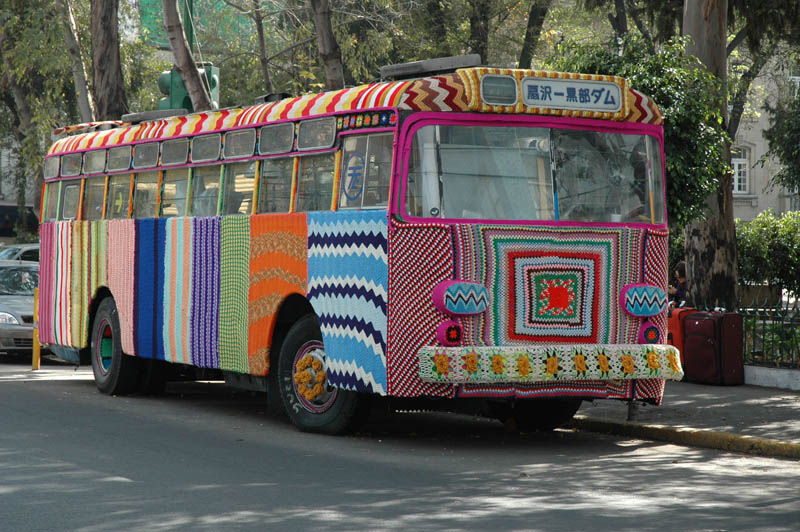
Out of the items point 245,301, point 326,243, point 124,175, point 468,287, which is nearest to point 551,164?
point 468,287

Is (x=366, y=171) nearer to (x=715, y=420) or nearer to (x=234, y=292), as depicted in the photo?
(x=234, y=292)

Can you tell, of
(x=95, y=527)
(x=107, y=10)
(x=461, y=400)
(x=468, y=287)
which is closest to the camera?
(x=95, y=527)

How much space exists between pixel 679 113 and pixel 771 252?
15.0 m

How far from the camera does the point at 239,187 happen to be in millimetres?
12703

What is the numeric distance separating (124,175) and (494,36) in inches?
679

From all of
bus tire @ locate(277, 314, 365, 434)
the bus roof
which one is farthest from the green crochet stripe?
the bus roof

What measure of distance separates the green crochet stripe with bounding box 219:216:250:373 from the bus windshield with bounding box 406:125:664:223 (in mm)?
2769

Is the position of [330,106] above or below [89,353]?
above

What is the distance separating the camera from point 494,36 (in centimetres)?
3086

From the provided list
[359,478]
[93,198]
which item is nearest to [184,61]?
[93,198]

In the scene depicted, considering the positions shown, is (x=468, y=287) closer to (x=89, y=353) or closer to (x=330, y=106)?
(x=330, y=106)

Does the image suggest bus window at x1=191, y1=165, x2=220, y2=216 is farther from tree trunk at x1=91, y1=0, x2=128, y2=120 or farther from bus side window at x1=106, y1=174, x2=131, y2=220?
tree trunk at x1=91, y1=0, x2=128, y2=120

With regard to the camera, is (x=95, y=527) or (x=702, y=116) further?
(x=702, y=116)

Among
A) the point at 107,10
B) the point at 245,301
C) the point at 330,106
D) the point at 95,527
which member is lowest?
the point at 95,527
